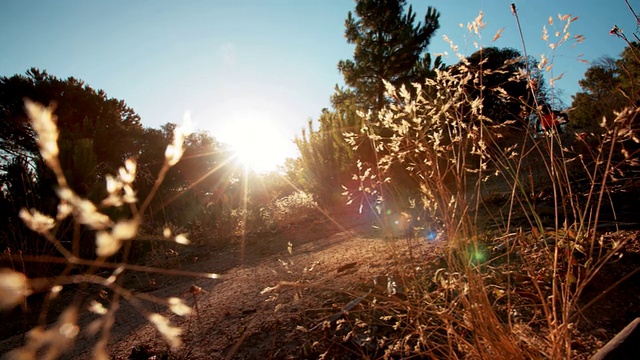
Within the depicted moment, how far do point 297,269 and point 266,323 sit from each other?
0.87 meters

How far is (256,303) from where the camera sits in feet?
6.13

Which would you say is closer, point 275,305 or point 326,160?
point 275,305

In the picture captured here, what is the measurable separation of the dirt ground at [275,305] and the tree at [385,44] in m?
13.6

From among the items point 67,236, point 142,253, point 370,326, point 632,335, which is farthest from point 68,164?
point 632,335

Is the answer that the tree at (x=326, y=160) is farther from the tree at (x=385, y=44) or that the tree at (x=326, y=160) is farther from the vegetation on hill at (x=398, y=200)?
the tree at (x=385, y=44)

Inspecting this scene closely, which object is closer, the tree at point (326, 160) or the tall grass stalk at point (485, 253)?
the tall grass stalk at point (485, 253)

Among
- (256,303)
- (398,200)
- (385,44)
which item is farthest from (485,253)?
(385,44)

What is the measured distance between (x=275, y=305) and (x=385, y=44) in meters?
16.1

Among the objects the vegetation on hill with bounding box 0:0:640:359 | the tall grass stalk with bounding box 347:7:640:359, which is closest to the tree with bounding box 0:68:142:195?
the vegetation on hill with bounding box 0:0:640:359

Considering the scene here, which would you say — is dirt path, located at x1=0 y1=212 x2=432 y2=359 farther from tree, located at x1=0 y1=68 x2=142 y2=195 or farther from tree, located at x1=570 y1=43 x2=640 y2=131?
tree, located at x1=0 y1=68 x2=142 y2=195

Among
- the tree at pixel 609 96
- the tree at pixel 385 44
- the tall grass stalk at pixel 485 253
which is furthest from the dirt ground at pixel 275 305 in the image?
the tree at pixel 385 44

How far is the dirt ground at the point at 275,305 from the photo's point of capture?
119 centimetres

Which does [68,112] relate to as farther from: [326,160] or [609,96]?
[609,96]

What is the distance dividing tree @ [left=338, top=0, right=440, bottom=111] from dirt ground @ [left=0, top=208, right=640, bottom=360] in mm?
13627
